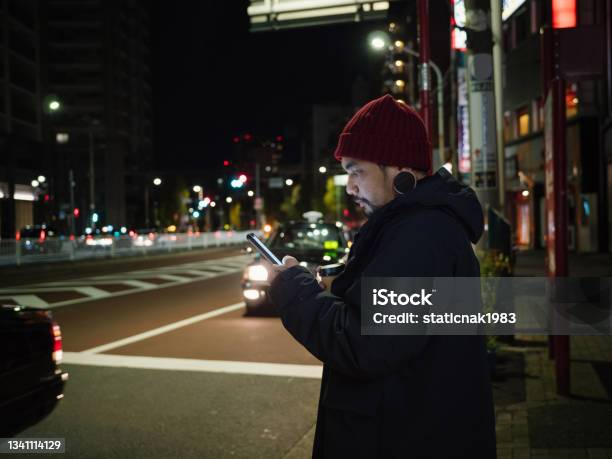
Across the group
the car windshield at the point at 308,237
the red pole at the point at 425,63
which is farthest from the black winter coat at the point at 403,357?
the car windshield at the point at 308,237

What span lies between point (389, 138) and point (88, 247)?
27.6 m

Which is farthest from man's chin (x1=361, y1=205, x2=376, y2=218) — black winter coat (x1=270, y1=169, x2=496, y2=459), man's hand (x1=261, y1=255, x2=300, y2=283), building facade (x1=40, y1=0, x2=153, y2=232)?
building facade (x1=40, y1=0, x2=153, y2=232)

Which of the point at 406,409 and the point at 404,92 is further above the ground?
the point at 404,92

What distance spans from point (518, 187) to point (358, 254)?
102 ft

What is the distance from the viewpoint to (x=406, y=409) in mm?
1661

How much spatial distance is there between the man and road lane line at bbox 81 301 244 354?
708 cm

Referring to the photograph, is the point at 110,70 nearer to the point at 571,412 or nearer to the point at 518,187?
the point at 518,187

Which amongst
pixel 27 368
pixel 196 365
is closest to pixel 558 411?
pixel 27 368

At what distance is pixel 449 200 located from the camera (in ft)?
5.69

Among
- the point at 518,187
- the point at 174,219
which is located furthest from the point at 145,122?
the point at 518,187

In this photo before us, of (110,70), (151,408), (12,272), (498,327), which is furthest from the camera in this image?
(110,70)

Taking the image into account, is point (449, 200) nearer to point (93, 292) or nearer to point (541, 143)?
point (93, 292)

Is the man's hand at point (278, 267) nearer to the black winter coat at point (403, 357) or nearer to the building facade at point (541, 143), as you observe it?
the black winter coat at point (403, 357)

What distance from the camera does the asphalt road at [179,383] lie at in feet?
15.7
